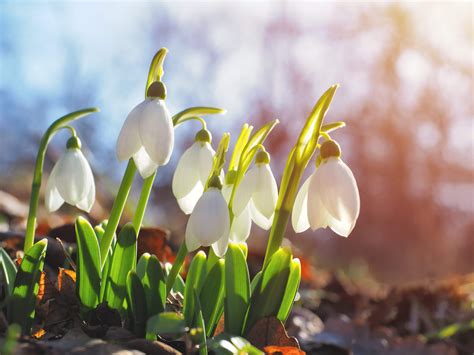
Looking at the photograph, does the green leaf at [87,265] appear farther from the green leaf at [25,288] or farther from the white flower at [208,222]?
the white flower at [208,222]

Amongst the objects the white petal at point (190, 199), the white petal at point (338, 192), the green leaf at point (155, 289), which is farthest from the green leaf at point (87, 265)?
the white petal at point (338, 192)

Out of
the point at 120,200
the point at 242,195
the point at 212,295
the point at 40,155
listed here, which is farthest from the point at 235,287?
→ the point at 40,155

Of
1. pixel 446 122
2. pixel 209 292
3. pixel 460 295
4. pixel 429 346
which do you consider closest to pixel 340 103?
pixel 446 122

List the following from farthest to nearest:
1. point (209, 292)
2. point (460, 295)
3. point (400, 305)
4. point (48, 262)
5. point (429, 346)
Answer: point (460, 295), point (400, 305), point (429, 346), point (48, 262), point (209, 292)

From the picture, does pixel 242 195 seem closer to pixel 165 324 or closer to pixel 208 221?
pixel 208 221

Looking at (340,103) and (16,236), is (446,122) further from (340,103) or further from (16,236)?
A: (16,236)

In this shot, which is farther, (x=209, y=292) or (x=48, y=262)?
(x=48, y=262)
